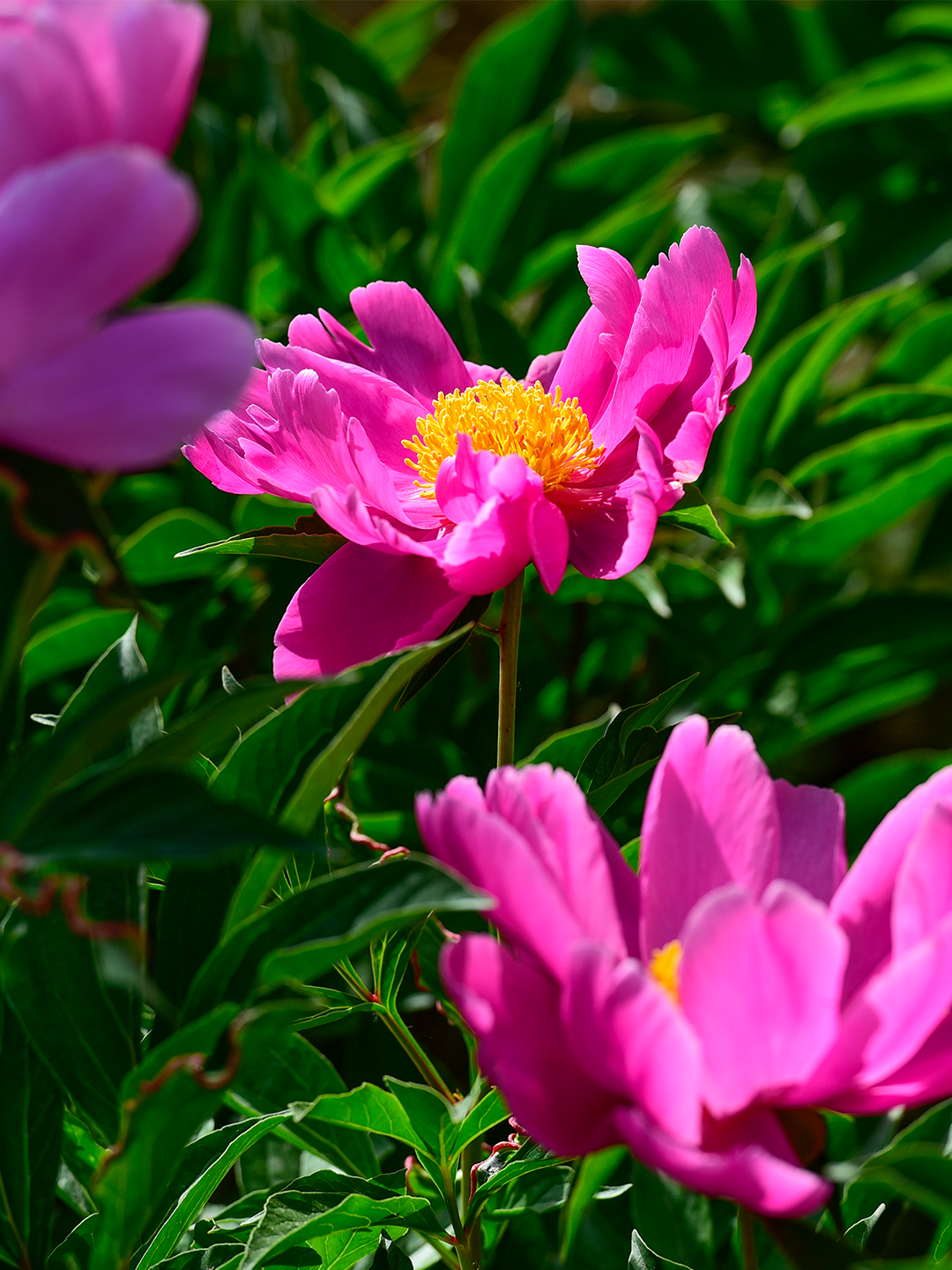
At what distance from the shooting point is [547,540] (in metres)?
0.44

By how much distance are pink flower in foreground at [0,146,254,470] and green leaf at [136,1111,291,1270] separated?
254mm

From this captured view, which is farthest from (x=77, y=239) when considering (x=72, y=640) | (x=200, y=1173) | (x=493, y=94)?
→ (x=493, y=94)

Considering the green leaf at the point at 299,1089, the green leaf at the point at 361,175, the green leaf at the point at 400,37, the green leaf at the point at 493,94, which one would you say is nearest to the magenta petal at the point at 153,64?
the green leaf at the point at 299,1089

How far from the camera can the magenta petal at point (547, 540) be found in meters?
0.43

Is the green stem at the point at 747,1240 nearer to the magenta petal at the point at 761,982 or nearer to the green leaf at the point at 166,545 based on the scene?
the magenta petal at the point at 761,982

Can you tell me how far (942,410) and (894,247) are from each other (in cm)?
50

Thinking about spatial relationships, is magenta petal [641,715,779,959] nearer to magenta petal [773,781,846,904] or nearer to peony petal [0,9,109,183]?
magenta petal [773,781,846,904]

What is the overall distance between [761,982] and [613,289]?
276mm

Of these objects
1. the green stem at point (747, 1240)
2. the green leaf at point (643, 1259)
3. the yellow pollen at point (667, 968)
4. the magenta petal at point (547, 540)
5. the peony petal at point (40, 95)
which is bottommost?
the green leaf at point (643, 1259)

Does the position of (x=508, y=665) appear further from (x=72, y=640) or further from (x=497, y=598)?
(x=72, y=640)

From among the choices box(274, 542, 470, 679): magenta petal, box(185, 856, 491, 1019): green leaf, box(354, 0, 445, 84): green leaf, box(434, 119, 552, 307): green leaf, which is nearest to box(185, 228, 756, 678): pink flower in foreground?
box(274, 542, 470, 679): magenta petal

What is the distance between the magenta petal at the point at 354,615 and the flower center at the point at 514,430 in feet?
0.25

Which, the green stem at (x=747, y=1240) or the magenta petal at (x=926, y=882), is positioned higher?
the magenta petal at (x=926, y=882)

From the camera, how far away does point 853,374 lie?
2.16 meters
